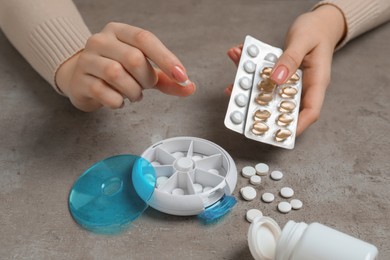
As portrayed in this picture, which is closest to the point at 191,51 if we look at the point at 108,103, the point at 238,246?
the point at 108,103

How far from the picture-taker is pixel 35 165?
1.92 ft

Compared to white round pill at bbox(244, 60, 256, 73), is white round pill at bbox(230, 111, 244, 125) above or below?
below

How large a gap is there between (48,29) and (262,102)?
34cm

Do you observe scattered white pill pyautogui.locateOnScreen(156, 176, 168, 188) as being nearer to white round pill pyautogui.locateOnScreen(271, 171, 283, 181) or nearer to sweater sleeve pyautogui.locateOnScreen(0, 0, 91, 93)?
white round pill pyautogui.locateOnScreen(271, 171, 283, 181)

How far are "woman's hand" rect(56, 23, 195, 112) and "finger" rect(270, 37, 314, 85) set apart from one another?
117 millimetres

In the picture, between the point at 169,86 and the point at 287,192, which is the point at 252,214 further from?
the point at 169,86

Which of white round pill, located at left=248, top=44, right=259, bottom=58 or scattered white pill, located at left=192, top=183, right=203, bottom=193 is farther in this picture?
white round pill, located at left=248, top=44, right=259, bottom=58

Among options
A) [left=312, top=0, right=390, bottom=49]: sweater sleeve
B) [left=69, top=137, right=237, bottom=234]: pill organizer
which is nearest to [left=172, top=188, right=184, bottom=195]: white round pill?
[left=69, top=137, right=237, bottom=234]: pill organizer

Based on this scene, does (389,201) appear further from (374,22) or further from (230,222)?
(374,22)

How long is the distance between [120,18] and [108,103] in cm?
40

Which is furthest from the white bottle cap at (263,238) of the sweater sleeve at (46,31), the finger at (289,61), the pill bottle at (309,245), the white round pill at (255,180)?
the sweater sleeve at (46,31)

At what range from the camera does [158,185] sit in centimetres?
52

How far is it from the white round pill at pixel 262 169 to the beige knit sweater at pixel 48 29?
307 millimetres

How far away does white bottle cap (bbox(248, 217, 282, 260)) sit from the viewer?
43cm
